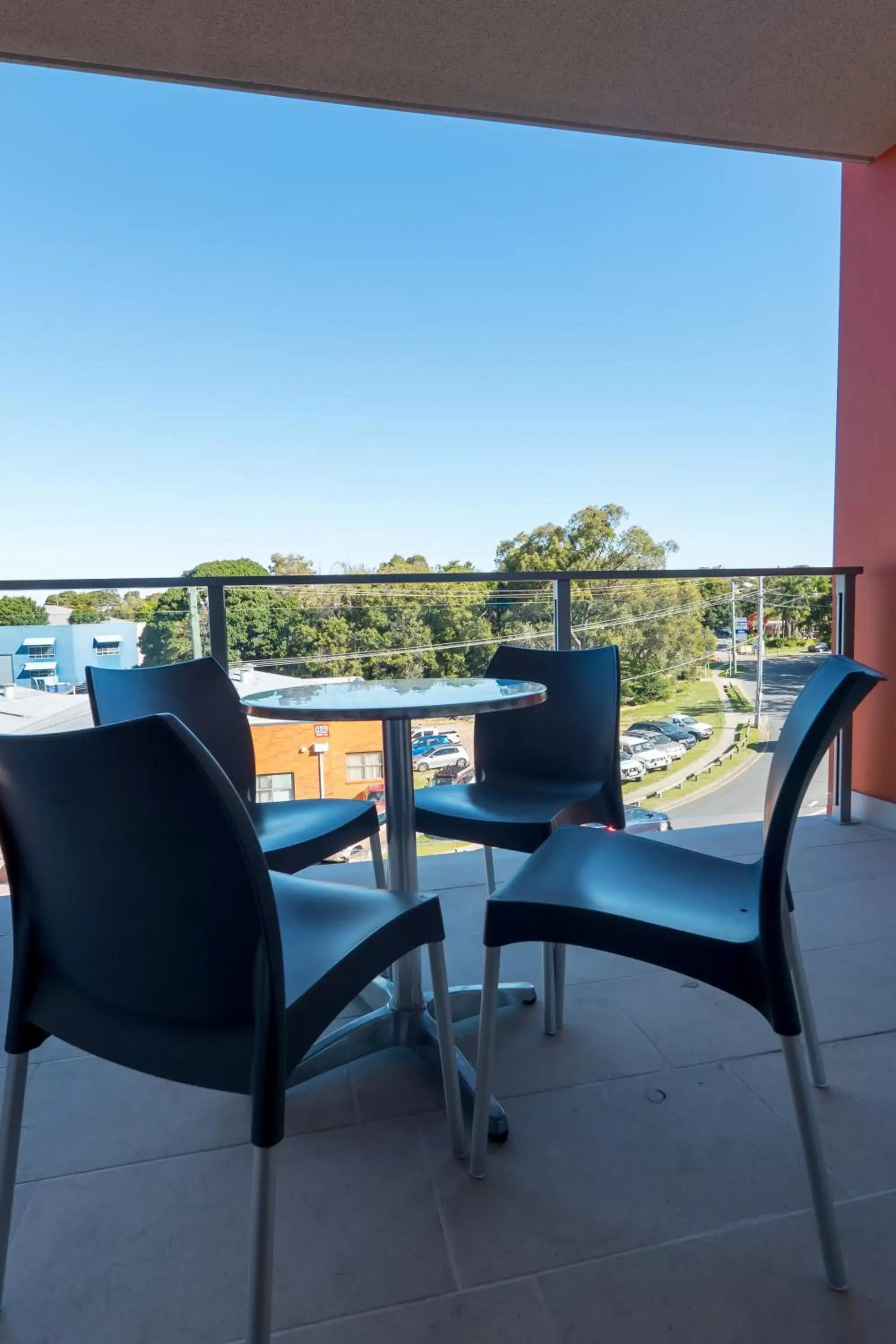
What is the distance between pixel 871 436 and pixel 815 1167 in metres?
3.15

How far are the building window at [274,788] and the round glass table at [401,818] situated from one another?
437mm

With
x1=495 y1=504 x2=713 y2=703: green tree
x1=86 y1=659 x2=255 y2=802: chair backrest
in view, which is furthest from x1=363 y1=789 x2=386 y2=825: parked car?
x1=495 y1=504 x2=713 y2=703: green tree

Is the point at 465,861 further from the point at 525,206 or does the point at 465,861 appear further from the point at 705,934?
the point at 525,206

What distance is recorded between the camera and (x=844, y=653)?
10.8ft

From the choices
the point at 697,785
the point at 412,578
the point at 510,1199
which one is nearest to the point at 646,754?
the point at 697,785

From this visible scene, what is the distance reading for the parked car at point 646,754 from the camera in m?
2.59

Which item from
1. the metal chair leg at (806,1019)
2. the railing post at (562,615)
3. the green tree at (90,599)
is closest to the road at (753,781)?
the railing post at (562,615)

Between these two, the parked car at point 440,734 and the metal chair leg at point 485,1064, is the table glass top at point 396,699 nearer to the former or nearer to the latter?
the parked car at point 440,734

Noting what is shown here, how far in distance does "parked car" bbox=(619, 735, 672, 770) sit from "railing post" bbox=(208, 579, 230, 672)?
4.62ft

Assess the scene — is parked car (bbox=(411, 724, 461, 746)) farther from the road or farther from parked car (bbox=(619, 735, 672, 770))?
the road

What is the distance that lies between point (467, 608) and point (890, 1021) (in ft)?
5.66

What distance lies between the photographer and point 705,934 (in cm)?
107

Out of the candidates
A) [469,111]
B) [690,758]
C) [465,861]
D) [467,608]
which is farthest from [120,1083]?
[469,111]

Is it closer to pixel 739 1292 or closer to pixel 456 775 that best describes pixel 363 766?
pixel 456 775
